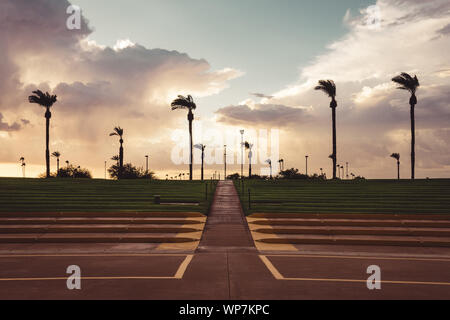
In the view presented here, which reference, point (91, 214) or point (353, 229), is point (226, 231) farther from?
point (91, 214)

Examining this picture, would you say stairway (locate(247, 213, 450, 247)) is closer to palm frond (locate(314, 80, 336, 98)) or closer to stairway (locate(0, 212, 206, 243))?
stairway (locate(0, 212, 206, 243))

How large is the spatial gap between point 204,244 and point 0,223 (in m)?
11.3

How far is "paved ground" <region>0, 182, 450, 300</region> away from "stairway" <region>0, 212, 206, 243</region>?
3.50ft

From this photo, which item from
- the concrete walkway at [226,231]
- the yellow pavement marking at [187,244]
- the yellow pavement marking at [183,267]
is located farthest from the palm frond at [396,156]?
the yellow pavement marking at [183,267]

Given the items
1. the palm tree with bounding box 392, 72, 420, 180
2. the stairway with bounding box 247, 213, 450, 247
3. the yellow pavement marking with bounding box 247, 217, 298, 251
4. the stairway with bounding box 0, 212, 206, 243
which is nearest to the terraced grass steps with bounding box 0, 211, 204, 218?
the stairway with bounding box 0, 212, 206, 243

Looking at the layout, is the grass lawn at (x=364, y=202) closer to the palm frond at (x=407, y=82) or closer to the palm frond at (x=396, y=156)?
the palm frond at (x=407, y=82)

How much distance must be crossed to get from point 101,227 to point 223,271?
9.53 m

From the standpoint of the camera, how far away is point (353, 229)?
18.8 meters

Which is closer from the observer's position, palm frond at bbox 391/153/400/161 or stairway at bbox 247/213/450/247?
stairway at bbox 247/213/450/247

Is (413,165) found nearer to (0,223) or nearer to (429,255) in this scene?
(429,255)

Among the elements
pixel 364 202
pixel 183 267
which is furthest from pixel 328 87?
pixel 183 267

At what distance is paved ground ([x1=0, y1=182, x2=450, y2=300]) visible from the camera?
8.63 m
